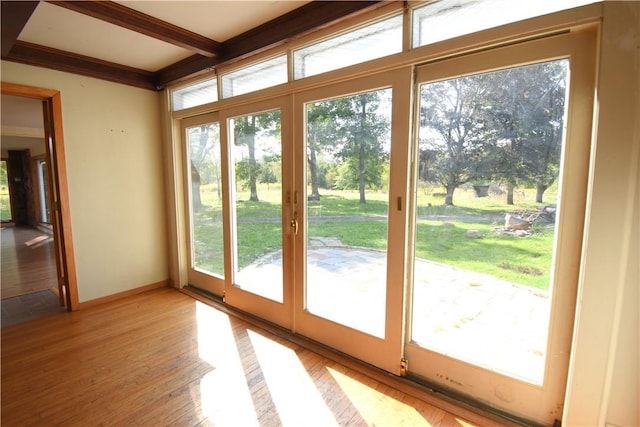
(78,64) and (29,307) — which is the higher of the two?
(78,64)

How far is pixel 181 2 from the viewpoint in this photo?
78.1 inches

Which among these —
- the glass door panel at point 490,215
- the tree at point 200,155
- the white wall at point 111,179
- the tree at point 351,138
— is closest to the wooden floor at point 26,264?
the white wall at point 111,179

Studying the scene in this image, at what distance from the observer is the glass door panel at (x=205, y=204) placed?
3.19 meters

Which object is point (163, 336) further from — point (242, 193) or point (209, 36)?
point (209, 36)

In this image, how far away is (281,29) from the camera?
7.33 ft

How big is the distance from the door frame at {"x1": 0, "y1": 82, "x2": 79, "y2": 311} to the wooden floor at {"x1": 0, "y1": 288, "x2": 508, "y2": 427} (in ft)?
1.28

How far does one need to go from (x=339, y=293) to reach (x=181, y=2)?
234 centimetres

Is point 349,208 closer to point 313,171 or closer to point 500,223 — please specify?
point 313,171

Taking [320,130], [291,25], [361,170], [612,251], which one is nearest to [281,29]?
[291,25]

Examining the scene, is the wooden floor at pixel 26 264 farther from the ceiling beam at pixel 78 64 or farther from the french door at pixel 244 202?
the ceiling beam at pixel 78 64

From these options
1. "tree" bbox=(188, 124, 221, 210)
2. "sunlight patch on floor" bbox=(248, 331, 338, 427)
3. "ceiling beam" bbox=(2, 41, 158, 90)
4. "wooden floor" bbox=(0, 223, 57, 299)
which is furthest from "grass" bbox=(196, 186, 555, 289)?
"wooden floor" bbox=(0, 223, 57, 299)

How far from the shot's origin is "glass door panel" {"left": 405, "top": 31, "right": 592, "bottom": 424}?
147 centimetres

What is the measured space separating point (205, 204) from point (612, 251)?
3.34 meters

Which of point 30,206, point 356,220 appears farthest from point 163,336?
point 30,206
